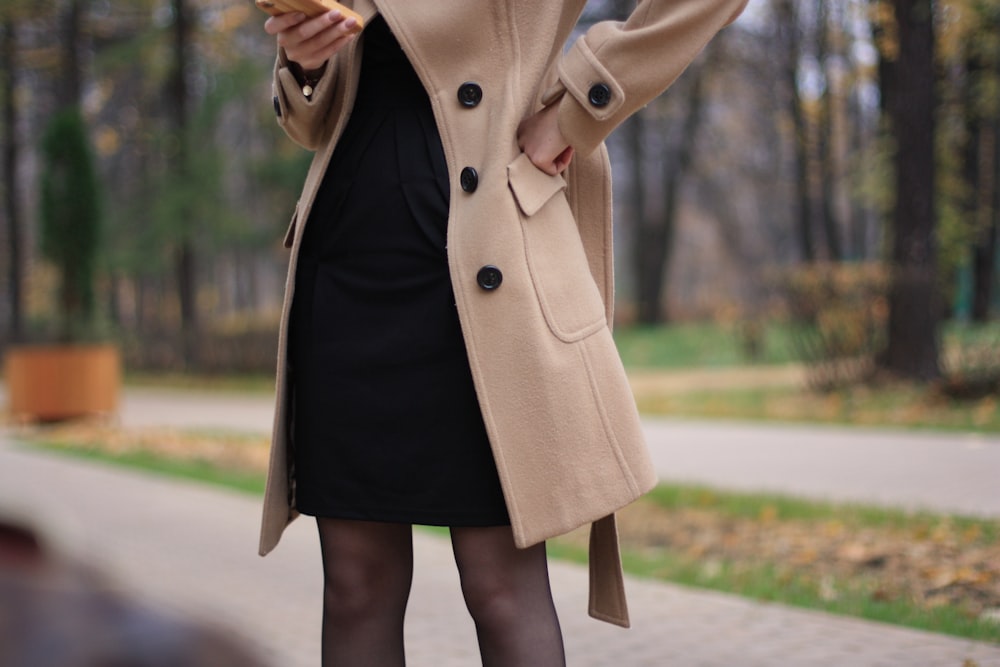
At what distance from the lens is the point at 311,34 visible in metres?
1.98

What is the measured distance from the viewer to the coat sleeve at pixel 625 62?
6.60 feet

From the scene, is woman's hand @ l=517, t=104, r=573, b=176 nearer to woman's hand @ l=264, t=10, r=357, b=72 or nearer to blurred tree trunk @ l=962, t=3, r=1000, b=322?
woman's hand @ l=264, t=10, r=357, b=72

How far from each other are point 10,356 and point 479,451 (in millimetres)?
12972

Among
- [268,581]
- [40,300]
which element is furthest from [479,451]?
[40,300]

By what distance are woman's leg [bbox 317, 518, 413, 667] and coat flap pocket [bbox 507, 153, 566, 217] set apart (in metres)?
0.61

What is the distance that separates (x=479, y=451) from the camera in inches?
78.4

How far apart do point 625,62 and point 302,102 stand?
23.0 inches

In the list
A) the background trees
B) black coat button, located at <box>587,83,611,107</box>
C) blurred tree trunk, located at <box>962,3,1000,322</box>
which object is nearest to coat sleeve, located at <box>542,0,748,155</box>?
black coat button, located at <box>587,83,611,107</box>

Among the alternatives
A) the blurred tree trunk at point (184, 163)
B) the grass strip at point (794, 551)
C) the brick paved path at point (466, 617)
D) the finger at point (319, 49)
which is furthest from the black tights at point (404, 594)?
the blurred tree trunk at point (184, 163)

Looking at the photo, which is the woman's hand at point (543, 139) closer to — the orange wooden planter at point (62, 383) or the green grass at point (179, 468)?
the green grass at point (179, 468)

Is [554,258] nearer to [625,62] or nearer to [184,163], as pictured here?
[625,62]

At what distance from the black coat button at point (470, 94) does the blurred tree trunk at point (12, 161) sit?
25.2 m

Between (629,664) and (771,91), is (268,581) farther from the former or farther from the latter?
(771,91)

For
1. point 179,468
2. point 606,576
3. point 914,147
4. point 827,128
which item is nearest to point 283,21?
point 606,576
